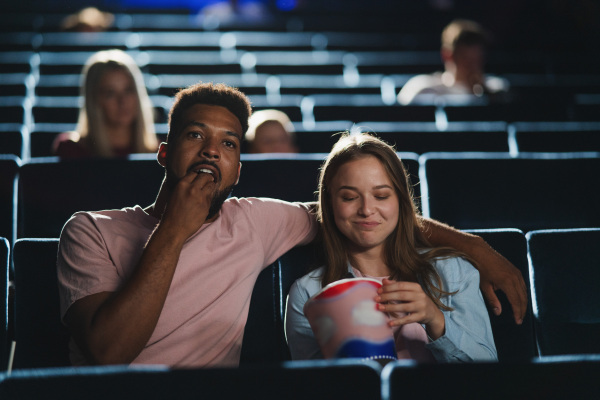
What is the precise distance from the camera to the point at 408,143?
1426 millimetres

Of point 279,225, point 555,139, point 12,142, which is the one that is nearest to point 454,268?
point 279,225

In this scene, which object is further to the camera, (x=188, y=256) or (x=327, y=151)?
(x=327, y=151)

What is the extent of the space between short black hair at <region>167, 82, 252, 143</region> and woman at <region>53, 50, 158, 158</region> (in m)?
0.55

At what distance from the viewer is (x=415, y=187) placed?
3.63ft

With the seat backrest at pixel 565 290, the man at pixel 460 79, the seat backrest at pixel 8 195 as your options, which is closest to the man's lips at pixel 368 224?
the seat backrest at pixel 565 290

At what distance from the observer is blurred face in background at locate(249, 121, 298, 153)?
134cm

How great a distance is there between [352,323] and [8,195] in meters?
0.68

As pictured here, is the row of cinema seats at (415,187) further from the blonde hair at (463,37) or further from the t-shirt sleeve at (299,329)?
the blonde hair at (463,37)

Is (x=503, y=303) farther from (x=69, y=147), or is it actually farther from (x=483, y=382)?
(x=69, y=147)

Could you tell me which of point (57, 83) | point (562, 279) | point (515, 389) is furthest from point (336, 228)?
point (57, 83)

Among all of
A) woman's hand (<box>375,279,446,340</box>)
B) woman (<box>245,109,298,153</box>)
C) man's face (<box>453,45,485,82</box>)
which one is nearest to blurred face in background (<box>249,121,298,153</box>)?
woman (<box>245,109,298,153</box>)

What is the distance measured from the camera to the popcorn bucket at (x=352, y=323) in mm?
572

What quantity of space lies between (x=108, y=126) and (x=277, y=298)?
2.28 ft

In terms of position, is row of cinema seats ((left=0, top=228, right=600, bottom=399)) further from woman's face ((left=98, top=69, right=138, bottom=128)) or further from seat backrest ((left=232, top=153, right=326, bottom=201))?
woman's face ((left=98, top=69, right=138, bottom=128))
